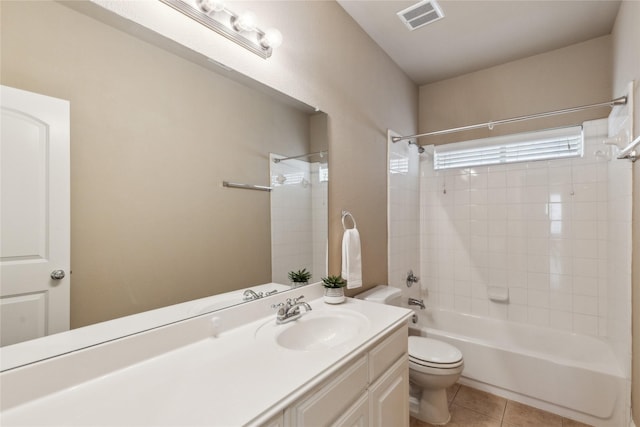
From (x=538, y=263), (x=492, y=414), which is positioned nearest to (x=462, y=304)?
(x=538, y=263)

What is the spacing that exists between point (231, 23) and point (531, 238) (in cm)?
275

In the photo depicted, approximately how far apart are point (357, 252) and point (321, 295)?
34cm

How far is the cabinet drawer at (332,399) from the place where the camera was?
853mm

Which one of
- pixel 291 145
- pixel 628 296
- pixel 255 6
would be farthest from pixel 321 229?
pixel 628 296

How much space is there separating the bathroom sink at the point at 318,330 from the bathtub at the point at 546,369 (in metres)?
1.25

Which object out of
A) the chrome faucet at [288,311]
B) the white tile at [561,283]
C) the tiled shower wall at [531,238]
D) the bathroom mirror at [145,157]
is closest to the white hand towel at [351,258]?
the chrome faucet at [288,311]

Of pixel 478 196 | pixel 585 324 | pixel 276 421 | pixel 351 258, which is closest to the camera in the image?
pixel 276 421

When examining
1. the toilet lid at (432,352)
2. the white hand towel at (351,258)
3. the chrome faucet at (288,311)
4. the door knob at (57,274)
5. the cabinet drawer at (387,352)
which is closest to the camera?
the door knob at (57,274)

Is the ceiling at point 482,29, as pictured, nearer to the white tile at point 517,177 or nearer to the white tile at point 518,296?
the white tile at point 517,177

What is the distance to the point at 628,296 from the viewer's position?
1759 mm

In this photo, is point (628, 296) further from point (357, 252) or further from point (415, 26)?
point (415, 26)

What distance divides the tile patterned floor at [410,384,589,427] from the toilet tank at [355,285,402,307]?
0.79m

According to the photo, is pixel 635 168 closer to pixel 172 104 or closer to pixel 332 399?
pixel 332 399

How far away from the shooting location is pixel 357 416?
3.68 feet
